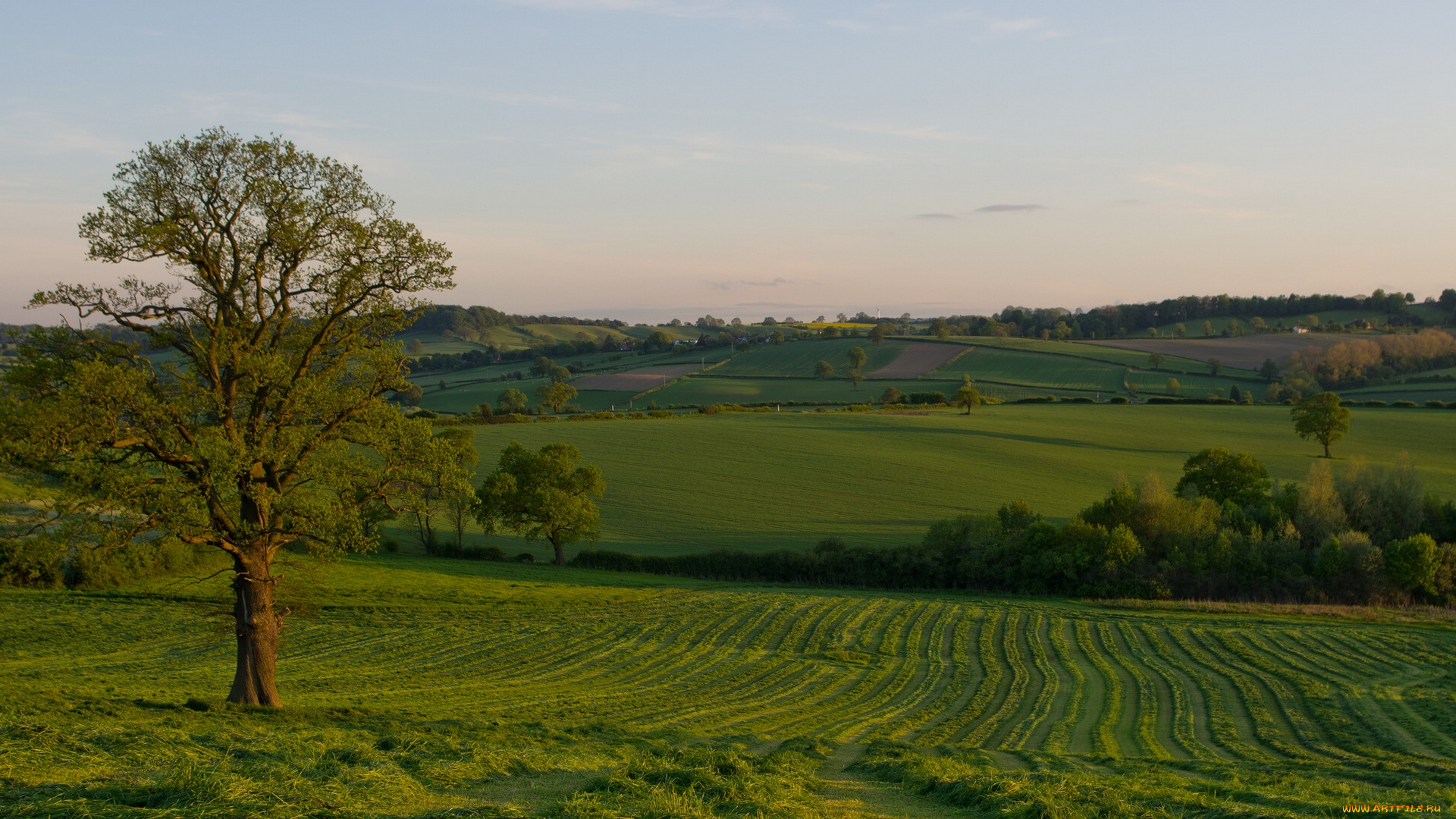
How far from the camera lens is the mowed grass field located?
191 feet

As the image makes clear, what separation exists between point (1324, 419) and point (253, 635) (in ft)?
269

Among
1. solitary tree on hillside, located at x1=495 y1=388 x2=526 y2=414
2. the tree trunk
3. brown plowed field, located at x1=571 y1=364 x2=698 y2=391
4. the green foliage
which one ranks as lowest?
the green foliage

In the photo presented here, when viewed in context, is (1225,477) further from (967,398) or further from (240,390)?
(240,390)

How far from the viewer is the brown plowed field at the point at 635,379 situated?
386ft

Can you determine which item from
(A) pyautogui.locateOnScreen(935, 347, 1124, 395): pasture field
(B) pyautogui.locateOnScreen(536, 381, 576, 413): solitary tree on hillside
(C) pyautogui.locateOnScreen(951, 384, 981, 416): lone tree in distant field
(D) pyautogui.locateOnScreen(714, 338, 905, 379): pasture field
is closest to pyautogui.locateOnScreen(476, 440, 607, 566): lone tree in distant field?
(B) pyautogui.locateOnScreen(536, 381, 576, 413): solitary tree on hillside

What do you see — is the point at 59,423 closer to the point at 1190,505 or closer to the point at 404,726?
the point at 404,726

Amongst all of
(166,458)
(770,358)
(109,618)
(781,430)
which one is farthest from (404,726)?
(770,358)

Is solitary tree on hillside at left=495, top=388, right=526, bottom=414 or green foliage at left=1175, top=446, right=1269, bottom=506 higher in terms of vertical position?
solitary tree on hillside at left=495, top=388, right=526, bottom=414

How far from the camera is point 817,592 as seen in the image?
40.6m

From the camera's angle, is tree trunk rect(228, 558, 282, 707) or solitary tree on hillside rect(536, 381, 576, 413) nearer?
tree trunk rect(228, 558, 282, 707)

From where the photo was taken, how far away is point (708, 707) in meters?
19.5

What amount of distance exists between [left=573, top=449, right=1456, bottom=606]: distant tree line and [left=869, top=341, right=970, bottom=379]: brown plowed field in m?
71.2

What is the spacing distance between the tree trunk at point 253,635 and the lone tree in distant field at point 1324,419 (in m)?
81.7

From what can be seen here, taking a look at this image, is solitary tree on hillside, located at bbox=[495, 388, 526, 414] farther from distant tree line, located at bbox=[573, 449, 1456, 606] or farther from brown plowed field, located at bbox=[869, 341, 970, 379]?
distant tree line, located at bbox=[573, 449, 1456, 606]
